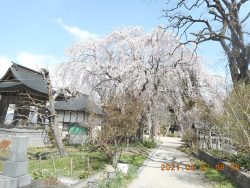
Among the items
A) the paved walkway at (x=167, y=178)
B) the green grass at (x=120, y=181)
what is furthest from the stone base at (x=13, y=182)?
the paved walkway at (x=167, y=178)

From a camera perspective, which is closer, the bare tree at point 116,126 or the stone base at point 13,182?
the stone base at point 13,182

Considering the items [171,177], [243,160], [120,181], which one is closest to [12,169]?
[120,181]

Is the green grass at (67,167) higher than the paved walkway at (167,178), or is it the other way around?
the green grass at (67,167)

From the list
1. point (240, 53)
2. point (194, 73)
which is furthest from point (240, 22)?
point (194, 73)

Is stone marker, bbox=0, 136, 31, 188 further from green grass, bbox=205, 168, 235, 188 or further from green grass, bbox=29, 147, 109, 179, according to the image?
green grass, bbox=205, 168, 235, 188

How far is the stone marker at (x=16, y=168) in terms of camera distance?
9242 mm

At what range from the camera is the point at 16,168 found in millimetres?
9375

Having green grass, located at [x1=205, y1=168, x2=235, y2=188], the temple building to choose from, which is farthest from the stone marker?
the temple building

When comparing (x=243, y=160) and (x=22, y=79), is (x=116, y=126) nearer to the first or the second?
(x=243, y=160)

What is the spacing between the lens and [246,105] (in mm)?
11031

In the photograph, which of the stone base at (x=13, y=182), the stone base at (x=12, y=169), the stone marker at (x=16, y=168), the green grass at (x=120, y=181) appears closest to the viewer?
the stone base at (x=13, y=182)

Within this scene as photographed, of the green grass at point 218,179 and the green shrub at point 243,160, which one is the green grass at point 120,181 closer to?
the green grass at point 218,179

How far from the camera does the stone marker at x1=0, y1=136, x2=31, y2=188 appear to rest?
924 centimetres

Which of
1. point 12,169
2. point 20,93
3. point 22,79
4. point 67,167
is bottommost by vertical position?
point 67,167
